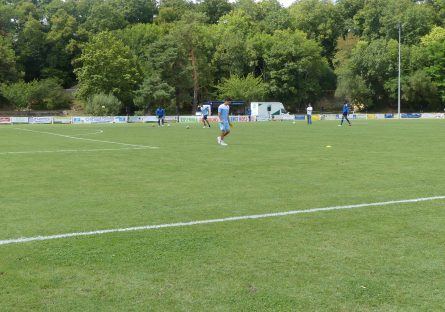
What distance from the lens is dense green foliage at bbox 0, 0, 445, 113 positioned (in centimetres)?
7744

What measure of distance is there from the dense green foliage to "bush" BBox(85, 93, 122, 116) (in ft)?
16.0

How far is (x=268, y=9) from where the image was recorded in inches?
4343

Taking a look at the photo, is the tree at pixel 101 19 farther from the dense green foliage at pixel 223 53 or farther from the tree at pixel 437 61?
the tree at pixel 437 61

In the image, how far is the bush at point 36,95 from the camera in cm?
7569

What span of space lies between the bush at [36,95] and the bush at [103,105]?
11381 millimetres

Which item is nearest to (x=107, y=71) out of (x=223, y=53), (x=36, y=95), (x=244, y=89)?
(x=36, y=95)

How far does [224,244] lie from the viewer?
644cm

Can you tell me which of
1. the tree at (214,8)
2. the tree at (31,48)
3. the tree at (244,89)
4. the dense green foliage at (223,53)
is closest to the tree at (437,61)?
the dense green foliage at (223,53)

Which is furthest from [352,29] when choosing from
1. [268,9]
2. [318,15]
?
[268,9]

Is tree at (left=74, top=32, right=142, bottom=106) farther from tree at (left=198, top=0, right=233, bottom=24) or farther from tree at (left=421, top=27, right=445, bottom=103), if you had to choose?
tree at (left=421, top=27, right=445, bottom=103)

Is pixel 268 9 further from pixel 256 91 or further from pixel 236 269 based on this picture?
pixel 236 269

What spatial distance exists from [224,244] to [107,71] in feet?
235

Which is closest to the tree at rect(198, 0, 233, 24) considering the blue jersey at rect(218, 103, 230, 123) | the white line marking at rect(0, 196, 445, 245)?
the blue jersey at rect(218, 103, 230, 123)

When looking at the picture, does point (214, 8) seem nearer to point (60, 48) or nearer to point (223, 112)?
point (60, 48)
